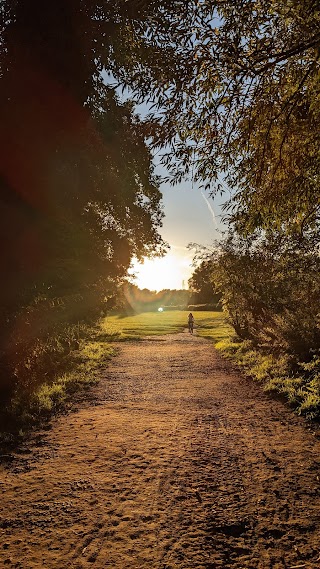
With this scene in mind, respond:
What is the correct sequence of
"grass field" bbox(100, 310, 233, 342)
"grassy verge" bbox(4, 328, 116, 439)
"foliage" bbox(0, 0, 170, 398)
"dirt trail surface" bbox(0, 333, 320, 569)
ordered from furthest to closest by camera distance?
"grass field" bbox(100, 310, 233, 342) < "foliage" bbox(0, 0, 170, 398) < "grassy verge" bbox(4, 328, 116, 439) < "dirt trail surface" bbox(0, 333, 320, 569)

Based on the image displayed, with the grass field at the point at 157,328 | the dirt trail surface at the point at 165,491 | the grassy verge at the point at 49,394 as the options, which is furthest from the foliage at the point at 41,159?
the grass field at the point at 157,328

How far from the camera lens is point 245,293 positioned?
19312 mm

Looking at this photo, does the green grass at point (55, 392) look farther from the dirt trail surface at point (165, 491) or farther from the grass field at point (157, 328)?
the grass field at point (157, 328)

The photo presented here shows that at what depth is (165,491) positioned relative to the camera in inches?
176

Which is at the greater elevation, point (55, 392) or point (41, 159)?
point (41, 159)

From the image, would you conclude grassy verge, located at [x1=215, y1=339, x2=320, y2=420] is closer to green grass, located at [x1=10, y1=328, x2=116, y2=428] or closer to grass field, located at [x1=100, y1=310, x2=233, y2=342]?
green grass, located at [x1=10, y1=328, x2=116, y2=428]

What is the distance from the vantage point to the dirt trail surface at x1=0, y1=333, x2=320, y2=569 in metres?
3.32

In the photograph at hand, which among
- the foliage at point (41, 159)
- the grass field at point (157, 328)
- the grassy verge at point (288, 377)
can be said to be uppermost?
the foliage at point (41, 159)

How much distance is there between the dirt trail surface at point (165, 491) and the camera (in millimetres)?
3320

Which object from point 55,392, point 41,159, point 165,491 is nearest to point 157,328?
point 55,392

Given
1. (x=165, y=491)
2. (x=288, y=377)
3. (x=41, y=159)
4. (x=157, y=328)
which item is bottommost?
(x=157, y=328)

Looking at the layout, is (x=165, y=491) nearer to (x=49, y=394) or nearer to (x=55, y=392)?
(x=49, y=394)

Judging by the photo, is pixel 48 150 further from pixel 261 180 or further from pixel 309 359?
pixel 309 359

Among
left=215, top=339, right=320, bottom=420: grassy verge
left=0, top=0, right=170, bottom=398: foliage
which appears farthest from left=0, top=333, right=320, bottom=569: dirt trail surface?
left=0, top=0, right=170, bottom=398: foliage
